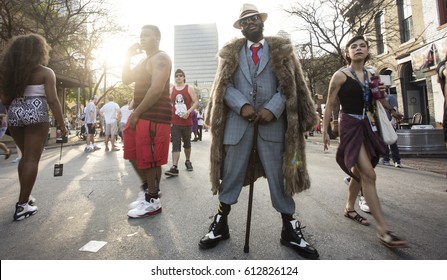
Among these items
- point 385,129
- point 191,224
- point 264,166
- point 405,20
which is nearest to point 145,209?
point 191,224

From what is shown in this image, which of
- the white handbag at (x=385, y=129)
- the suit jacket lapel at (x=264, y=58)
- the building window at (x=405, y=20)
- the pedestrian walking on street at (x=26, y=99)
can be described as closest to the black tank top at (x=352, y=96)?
the white handbag at (x=385, y=129)

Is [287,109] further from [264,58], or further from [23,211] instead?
[23,211]

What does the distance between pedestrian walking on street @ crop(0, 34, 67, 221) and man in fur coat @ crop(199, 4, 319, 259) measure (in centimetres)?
216

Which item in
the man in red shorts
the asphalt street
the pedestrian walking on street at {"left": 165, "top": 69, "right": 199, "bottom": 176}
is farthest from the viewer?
the pedestrian walking on street at {"left": 165, "top": 69, "right": 199, "bottom": 176}

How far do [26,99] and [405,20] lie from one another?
68.8 ft

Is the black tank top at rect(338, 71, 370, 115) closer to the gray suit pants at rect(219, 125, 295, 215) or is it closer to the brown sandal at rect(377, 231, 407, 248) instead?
the gray suit pants at rect(219, 125, 295, 215)

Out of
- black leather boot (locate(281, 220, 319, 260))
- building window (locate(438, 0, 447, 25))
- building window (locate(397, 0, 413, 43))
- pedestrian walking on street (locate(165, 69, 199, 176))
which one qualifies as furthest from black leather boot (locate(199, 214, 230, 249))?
building window (locate(397, 0, 413, 43))

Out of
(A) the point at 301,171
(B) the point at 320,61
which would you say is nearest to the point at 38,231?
(A) the point at 301,171

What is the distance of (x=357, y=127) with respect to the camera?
2.85 metres

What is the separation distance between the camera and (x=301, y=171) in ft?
8.01

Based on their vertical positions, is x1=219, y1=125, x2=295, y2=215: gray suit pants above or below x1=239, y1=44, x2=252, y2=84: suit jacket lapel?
below

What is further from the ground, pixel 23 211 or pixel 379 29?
pixel 379 29

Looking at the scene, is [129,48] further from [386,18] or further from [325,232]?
[386,18]

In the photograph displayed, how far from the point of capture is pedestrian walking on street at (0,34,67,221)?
3234mm
